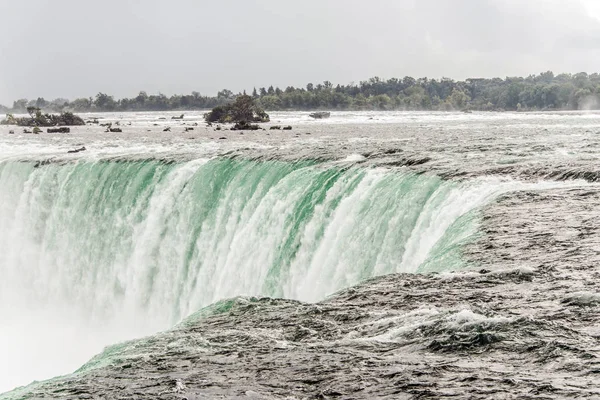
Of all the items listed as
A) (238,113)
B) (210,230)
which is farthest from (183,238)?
(238,113)

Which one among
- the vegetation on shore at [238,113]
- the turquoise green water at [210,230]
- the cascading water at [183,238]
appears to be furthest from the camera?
the vegetation on shore at [238,113]

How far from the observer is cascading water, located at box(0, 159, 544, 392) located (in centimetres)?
1581

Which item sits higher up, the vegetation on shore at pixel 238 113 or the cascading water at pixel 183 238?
the vegetation on shore at pixel 238 113

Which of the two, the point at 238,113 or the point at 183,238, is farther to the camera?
the point at 238,113

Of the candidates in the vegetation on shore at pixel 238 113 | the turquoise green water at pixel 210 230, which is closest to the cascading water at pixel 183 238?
the turquoise green water at pixel 210 230

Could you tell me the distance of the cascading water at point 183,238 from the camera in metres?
15.8

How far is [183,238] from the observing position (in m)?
22.7

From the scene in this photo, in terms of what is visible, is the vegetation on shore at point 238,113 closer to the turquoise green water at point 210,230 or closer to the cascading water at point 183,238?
the cascading water at point 183,238

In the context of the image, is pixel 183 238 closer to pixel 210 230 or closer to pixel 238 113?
pixel 210 230

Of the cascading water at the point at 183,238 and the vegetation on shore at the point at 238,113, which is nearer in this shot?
the cascading water at the point at 183,238

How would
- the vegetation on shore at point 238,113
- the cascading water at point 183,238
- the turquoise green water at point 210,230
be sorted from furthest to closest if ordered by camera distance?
the vegetation on shore at point 238,113, the cascading water at point 183,238, the turquoise green water at point 210,230

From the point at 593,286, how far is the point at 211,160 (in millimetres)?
16887

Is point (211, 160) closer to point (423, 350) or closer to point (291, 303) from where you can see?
point (291, 303)

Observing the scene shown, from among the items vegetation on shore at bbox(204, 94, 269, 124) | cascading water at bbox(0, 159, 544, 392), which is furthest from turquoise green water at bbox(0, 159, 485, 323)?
vegetation on shore at bbox(204, 94, 269, 124)
